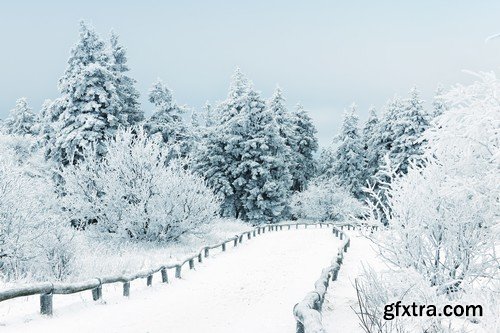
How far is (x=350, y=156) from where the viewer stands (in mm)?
52375

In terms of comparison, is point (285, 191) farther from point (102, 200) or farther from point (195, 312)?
point (195, 312)

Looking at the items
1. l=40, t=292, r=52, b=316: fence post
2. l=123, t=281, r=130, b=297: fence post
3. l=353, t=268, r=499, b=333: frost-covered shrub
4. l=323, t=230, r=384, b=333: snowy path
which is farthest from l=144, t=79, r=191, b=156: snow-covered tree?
l=353, t=268, r=499, b=333: frost-covered shrub

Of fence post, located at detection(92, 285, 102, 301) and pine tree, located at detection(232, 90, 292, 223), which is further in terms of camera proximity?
pine tree, located at detection(232, 90, 292, 223)

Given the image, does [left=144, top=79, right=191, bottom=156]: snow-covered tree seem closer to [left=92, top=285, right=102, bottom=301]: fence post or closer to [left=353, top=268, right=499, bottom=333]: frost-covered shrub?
[left=92, top=285, right=102, bottom=301]: fence post

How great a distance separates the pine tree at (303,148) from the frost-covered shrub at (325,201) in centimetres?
417

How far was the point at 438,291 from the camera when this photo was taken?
9008 millimetres

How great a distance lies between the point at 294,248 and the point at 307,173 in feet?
112

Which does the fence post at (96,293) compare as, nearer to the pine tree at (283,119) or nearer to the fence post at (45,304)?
the fence post at (45,304)

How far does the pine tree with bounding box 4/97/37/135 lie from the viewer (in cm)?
5509

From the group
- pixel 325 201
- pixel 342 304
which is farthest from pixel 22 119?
pixel 342 304

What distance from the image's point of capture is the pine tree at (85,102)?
27.7 meters

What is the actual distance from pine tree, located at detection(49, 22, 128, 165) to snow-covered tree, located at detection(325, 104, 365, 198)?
29971 millimetres

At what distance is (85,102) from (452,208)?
25466 mm

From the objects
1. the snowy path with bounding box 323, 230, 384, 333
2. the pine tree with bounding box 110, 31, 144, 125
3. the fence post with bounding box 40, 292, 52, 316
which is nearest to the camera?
the fence post with bounding box 40, 292, 52, 316
